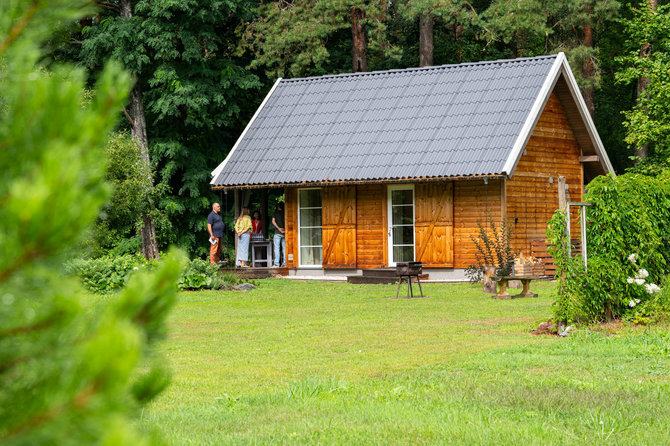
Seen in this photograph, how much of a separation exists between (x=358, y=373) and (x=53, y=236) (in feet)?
26.6

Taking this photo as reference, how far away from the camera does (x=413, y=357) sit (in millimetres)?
10367

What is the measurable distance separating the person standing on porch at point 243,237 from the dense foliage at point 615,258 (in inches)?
645

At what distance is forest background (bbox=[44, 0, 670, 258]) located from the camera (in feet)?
102

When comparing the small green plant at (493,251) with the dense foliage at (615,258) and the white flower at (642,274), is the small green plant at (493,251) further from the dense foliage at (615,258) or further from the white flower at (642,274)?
the white flower at (642,274)

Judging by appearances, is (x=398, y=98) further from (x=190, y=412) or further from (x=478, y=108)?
(x=190, y=412)

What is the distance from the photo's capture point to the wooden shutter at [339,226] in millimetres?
26906

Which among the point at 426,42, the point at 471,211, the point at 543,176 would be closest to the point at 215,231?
the point at 471,211

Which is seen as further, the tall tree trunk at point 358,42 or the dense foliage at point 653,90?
the tall tree trunk at point 358,42

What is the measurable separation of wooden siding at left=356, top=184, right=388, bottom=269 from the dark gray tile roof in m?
1.03

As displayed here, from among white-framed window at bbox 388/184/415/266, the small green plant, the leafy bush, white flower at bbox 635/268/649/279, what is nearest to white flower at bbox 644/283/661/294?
white flower at bbox 635/268/649/279

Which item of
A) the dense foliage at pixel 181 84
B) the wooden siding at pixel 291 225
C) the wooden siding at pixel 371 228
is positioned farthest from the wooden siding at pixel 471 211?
the dense foliage at pixel 181 84

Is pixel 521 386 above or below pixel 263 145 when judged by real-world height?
below

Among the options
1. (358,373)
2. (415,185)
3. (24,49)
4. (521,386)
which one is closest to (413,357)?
(358,373)

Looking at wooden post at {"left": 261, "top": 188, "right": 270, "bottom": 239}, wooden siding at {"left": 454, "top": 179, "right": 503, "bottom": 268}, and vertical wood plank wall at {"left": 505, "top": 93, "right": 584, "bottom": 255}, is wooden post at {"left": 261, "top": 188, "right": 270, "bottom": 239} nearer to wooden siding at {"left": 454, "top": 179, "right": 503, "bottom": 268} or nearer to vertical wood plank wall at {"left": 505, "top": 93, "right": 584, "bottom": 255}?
wooden siding at {"left": 454, "top": 179, "right": 503, "bottom": 268}
